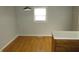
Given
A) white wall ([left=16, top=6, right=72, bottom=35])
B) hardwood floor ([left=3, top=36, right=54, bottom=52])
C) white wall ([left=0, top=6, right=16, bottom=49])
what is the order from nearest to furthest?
white wall ([left=0, top=6, right=16, bottom=49]) → hardwood floor ([left=3, top=36, right=54, bottom=52]) → white wall ([left=16, top=6, right=72, bottom=35])

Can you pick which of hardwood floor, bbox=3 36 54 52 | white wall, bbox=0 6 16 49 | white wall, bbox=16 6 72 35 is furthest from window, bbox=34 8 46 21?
white wall, bbox=0 6 16 49

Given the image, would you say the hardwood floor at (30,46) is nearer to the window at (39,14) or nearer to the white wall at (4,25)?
the white wall at (4,25)

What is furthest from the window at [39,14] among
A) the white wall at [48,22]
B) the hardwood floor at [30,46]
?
the hardwood floor at [30,46]

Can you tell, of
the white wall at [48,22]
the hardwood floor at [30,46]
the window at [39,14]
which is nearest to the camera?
the hardwood floor at [30,46]

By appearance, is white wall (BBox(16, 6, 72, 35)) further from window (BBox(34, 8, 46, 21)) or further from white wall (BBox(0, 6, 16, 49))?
white wall (BBox(0, 6, 16, 49))

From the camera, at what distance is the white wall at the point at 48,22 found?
219 inches

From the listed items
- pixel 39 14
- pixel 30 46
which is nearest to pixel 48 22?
pixel 39 14

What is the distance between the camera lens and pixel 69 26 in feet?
18.3

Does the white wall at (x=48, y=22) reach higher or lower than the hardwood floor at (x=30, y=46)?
higher

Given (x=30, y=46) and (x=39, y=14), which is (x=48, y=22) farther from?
(x=30, y=46)

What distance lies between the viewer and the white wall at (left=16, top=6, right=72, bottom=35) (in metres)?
5.57
